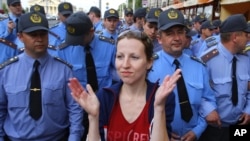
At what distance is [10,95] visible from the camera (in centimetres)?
279

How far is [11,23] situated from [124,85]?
14.2 ft

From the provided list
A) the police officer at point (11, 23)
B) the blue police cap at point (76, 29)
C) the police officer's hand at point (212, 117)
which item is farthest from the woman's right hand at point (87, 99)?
the police officer at point (11, 23)

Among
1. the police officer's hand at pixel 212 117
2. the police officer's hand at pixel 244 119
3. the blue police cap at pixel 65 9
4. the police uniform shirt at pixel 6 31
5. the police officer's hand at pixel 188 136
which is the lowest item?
the police officer's hand at pixel 244 119

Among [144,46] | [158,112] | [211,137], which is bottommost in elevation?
[211,137]

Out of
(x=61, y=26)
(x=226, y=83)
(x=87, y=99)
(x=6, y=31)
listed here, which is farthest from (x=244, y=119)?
(x=6, y=31)

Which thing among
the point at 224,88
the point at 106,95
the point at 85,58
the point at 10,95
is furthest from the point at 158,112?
the point at 85,58

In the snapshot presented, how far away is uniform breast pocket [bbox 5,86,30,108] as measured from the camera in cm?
278

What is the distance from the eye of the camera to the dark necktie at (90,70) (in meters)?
3.95

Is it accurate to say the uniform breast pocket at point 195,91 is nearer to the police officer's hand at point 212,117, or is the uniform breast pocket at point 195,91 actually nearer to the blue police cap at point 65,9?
the police officer's hand at point 212,117

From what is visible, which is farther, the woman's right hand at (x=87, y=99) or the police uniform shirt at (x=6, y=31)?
the police uniform shirt at (x=6, y=31)

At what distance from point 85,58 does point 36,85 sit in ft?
3.95

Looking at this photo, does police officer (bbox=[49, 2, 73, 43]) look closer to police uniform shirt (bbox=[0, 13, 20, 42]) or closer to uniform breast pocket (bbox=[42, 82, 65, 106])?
police uniform shirt (bbox=[0, 13, 20, 42])

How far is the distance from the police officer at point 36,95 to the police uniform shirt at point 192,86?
82cm

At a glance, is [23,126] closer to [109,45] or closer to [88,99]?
[88,99]
